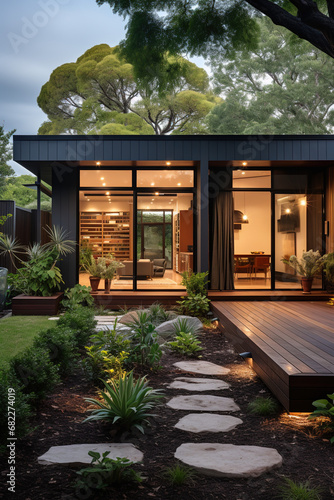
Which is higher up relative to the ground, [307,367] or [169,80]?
[169,80]

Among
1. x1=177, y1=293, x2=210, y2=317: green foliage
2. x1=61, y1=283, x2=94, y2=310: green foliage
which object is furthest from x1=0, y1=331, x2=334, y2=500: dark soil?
x1=61, y1=283, x2=94, y2=310: green foliage

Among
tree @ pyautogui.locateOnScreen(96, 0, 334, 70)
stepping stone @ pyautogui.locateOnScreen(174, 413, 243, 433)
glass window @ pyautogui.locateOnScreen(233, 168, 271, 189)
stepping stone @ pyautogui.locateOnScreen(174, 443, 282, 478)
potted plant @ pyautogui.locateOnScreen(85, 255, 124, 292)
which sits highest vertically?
tree @ pyautogui.locateOnScreen(96, 0, 334, 70)

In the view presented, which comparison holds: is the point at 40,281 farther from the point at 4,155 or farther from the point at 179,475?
the point at 4,155

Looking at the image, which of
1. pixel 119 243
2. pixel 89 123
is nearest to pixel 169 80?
pixel 119 243

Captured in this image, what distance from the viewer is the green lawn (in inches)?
191

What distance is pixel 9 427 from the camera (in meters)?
2.41

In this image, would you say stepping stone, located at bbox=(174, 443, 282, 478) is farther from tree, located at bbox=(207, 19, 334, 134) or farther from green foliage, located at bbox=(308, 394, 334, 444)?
tree, located at bbox=(207, 19, 334, 134)

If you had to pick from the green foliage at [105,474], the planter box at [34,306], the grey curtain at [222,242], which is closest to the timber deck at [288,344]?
the green foliage at [105,474]

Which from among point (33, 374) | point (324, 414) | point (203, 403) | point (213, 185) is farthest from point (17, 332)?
point (213, 185)

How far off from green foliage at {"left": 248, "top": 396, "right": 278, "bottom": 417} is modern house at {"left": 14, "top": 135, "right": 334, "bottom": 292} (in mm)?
4936

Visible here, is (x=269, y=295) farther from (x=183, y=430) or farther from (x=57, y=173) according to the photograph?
(x=183, y=430)

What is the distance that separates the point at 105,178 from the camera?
9.09 metres

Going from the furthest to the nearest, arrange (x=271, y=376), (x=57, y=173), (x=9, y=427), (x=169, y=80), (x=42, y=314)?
1. (x=57, y=173)
2. (x=42, y=314)
3. (x=169, y=80)
4. (x=271, y=376)
5. (x=9, y=427)

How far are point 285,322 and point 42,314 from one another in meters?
4.35
